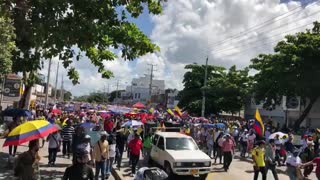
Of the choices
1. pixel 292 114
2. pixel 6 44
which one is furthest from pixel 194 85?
pixel 6 44

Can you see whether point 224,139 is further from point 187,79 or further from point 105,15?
point 187,79

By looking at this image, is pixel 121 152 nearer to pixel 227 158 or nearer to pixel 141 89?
pixel 227 158

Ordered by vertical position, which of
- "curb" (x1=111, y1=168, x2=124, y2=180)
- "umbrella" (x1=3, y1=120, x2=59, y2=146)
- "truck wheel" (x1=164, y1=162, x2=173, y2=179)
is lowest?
"curb" (x1=111, y1=168, x2=124, y2=180)

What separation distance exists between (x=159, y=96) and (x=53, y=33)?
121 meters

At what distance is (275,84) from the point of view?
151 ft

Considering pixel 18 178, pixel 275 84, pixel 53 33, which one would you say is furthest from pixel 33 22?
pixel 275 84

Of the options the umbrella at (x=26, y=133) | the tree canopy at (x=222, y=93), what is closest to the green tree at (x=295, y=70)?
the tree canopy at (x=222, y=93)

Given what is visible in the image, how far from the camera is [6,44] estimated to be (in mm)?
13203

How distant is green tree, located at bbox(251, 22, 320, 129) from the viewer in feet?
142

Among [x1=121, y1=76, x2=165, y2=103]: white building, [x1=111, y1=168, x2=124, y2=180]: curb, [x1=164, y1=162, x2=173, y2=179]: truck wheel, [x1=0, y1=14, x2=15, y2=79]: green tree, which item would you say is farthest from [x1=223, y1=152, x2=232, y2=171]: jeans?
[x1=121, y1=76, x2=165, y2=103]: white building

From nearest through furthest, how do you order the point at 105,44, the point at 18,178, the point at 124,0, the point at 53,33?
1. the point at 18,178
2. the point at 53,33
3. the point at 124,0
4. the point at 105,44

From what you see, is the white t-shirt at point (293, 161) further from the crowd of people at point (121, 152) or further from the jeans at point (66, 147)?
the jeans at point (66, 147)

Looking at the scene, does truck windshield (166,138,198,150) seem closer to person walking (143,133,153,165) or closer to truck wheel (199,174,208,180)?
truck wheel (199,174,208,180)

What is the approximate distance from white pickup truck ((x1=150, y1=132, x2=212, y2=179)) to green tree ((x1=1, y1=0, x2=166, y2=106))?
4.20m
